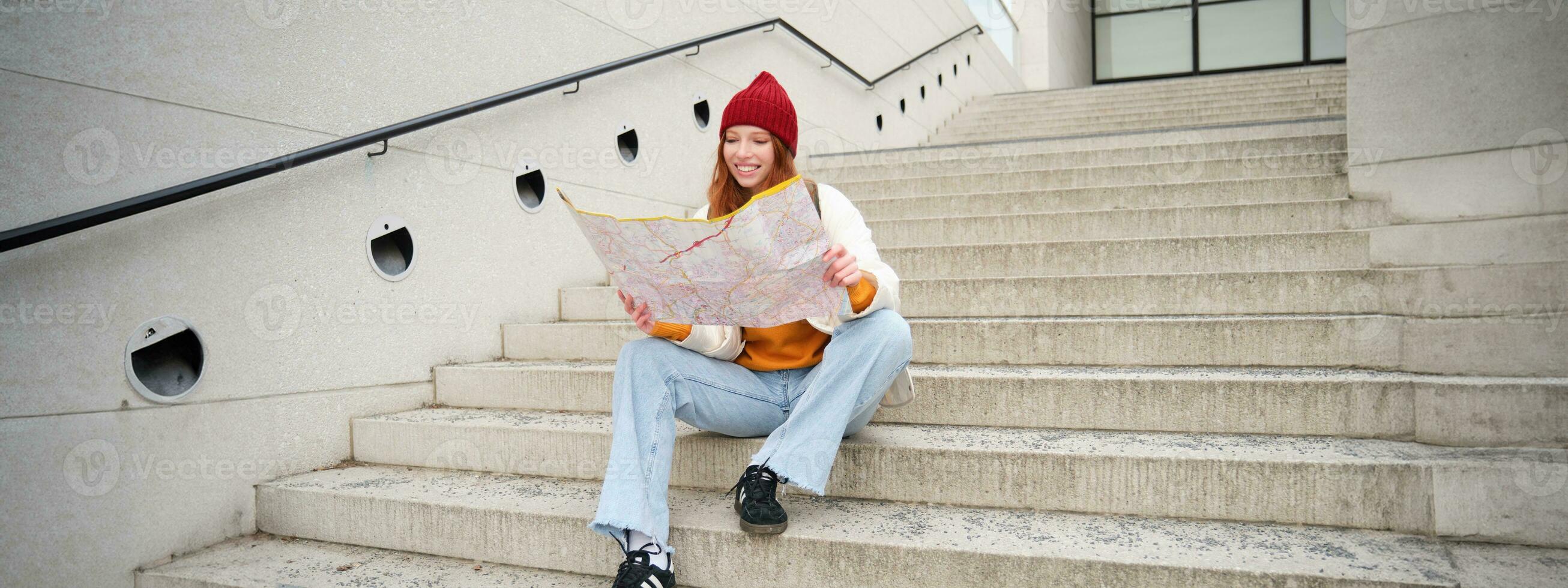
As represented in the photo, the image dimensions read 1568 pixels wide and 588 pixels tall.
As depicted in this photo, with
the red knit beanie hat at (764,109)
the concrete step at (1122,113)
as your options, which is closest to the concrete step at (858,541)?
the red knit beanie hat at (764,109)

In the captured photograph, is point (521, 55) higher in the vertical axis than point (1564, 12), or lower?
higher

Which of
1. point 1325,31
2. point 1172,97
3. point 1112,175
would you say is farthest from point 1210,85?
point 1325,31

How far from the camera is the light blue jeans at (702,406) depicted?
1694 millimetres

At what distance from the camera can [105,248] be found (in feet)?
6.55

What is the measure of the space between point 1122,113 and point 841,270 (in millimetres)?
6121

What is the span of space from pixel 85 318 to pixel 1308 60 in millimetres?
14632

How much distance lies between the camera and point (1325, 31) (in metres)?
12.4

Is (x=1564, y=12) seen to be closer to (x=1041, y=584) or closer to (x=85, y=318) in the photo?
(x=1041, y=584)

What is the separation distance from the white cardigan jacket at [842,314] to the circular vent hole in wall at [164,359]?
4.42 ft

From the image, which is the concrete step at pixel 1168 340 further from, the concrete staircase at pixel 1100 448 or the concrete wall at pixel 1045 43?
the concrete wall at pixel 1045 43

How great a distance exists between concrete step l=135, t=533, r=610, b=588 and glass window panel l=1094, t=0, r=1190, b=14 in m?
14.0

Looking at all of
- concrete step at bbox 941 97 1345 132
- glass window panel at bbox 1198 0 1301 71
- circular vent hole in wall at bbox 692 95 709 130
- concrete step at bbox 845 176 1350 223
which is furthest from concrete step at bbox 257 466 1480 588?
glass window panel at bbox 1198 0 1301 71

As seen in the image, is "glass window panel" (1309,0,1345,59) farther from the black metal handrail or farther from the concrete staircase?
the black metal handrail

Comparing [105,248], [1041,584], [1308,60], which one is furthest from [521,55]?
[1308,60]
